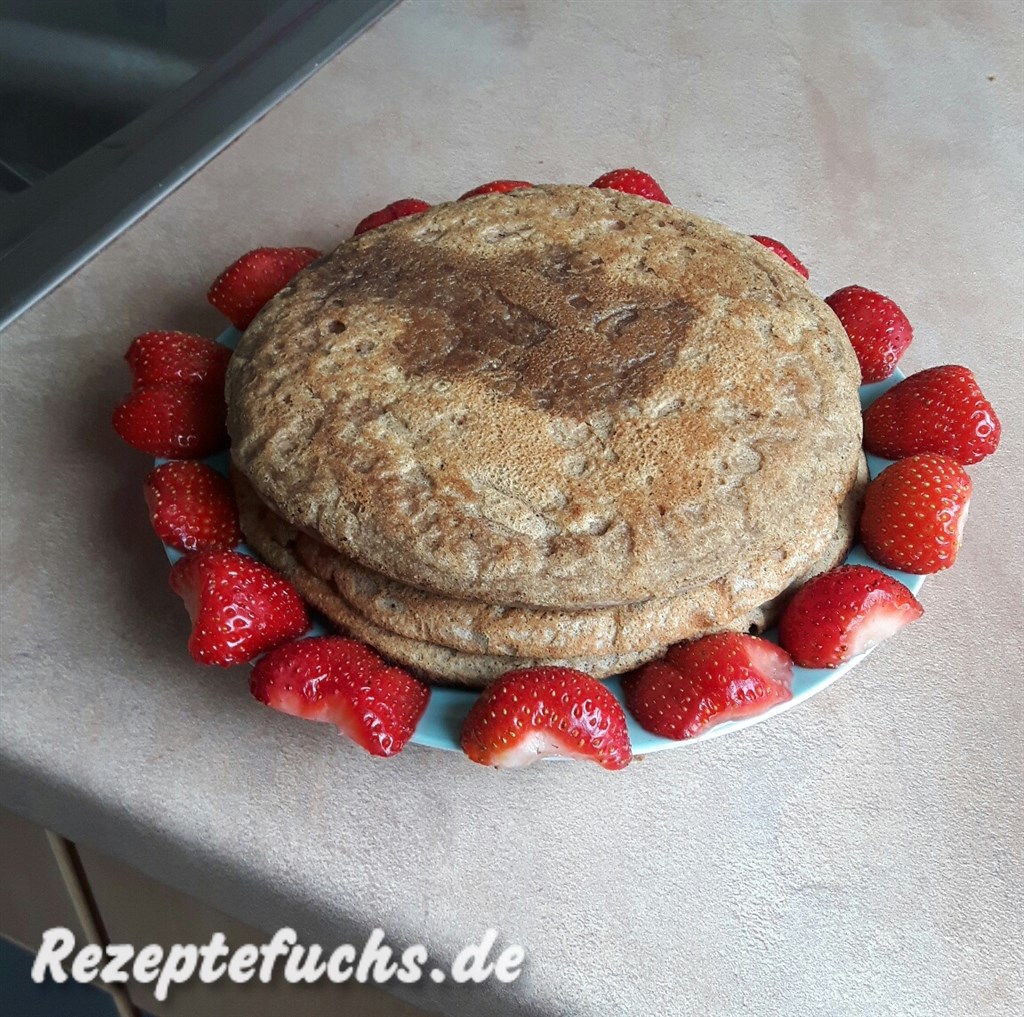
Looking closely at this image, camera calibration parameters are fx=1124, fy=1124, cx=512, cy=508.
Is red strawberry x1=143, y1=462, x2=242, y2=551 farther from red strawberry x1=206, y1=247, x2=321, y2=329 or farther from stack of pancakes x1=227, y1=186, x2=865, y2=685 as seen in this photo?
red strawberry x1=206, y1=247, x2=321, y2=329

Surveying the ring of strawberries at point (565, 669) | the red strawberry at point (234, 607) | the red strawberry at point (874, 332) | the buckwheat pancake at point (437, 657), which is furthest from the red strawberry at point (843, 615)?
the red strawberry at point (234, 607)

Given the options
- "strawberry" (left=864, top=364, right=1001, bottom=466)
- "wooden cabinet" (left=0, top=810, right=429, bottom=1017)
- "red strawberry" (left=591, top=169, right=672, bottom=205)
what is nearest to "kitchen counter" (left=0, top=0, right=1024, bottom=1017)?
"wooden cabinet" (left=0, top=810, right=429, bottom=1017)

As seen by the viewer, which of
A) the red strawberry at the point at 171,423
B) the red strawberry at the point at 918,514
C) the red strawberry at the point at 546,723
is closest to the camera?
the red strawberry at the point at 546,723

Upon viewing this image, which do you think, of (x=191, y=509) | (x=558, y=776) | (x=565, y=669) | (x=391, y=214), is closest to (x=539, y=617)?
(x=565, y=669)

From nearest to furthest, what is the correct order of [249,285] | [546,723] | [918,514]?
[546,723] → [918,514] → [249,285]

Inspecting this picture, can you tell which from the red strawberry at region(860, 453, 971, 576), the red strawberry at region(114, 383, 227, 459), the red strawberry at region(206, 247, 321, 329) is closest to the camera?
the red strawberry at region(860, 453, 971, 576)

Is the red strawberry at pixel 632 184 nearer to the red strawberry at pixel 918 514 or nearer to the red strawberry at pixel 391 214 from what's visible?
the red strawberry at pixel 391 214

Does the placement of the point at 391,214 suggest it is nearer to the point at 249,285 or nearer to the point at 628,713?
the point at 249,285
